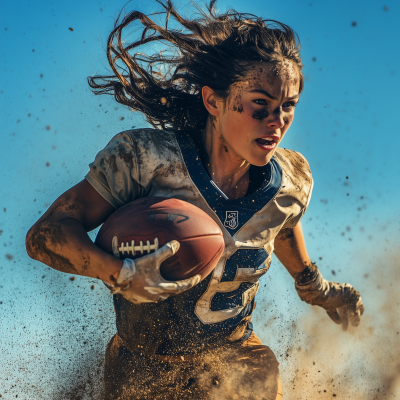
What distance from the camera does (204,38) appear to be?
9.34 ft

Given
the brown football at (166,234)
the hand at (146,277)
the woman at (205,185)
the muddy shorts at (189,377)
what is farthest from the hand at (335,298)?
the hand at (146,277)

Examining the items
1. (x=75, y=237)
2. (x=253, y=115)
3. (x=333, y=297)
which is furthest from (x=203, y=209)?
(x=333, y=297)

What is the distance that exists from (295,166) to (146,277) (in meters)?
1.58

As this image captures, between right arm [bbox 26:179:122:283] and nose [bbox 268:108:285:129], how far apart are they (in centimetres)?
100

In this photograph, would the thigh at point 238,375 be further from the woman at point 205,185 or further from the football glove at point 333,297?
the football glove at point 333,297

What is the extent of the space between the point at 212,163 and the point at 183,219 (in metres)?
0.65

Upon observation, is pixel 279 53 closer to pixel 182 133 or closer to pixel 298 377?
pixel 182 133

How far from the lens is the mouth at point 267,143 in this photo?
2.59 metres

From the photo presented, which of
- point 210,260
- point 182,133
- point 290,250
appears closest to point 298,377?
point 290,250

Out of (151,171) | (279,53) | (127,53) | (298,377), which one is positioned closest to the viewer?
(151,171)

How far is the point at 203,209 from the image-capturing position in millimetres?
2559

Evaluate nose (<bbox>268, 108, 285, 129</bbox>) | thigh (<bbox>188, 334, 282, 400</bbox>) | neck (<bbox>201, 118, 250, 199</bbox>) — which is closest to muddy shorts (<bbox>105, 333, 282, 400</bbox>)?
thigh (<bbox>188, 334, 282, 400</bbox>)

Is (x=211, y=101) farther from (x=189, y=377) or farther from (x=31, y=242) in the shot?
(x=189, y=377)

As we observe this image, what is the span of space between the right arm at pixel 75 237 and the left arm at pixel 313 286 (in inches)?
58.6
